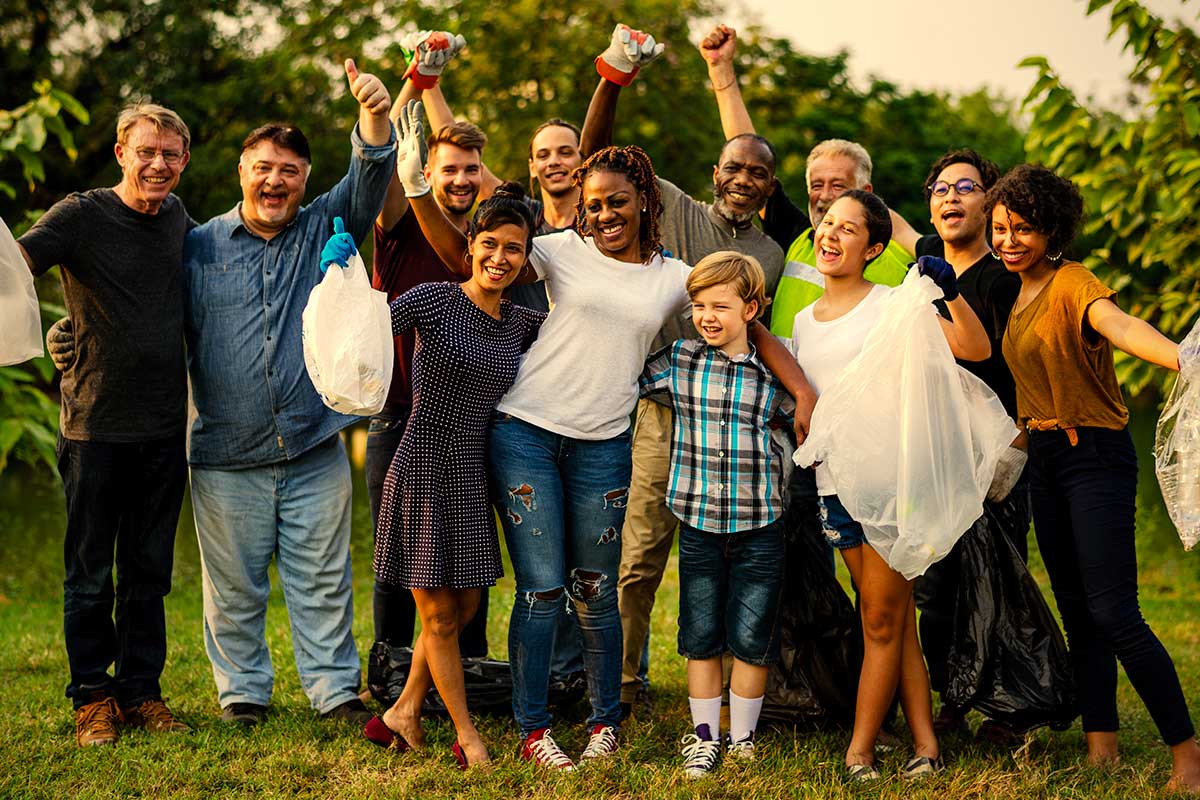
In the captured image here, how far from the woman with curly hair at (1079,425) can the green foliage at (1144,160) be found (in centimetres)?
249

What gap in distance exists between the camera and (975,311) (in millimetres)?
4250

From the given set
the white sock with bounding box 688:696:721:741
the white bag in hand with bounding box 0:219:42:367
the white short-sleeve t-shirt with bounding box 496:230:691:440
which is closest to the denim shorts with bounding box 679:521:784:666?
the white sock with bounding box 688:696:721:741

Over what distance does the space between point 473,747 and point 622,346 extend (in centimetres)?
144

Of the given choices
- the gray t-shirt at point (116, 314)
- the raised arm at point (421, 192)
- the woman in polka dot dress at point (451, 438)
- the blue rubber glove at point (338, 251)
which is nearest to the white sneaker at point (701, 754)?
the woman in polka dot dress at point (451, 438)

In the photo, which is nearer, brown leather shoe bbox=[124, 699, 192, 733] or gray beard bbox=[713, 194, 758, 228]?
brown leather shoe bbox=[124, 699, 192, 733]

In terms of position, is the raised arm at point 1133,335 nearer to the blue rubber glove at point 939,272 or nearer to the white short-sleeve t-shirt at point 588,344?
the blue rubber glove at point 939,272

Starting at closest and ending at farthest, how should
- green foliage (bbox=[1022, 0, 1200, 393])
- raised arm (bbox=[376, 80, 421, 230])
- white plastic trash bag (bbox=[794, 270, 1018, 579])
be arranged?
white plastic trash bag (bbox=[794, 270, 1018, 579]) → raised arm (bbox=[376, 80, 421, 230]) → green foliage (bbox=[1022, 0, 1200, 393])

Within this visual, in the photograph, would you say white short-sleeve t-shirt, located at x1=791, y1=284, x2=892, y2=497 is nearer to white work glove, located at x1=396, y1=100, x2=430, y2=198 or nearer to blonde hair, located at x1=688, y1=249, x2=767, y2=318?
blonde hair, located at x1=688, y1=249, x2=767, y2=318

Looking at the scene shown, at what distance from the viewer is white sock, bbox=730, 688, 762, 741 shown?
13.4 feet

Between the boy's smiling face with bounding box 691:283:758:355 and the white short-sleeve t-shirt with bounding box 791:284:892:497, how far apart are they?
0.24 metres

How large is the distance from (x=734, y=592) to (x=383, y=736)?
4.31ft

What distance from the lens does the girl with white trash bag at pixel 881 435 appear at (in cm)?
376

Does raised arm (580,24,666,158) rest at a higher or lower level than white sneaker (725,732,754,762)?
higher

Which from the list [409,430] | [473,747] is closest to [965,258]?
[409,430]
